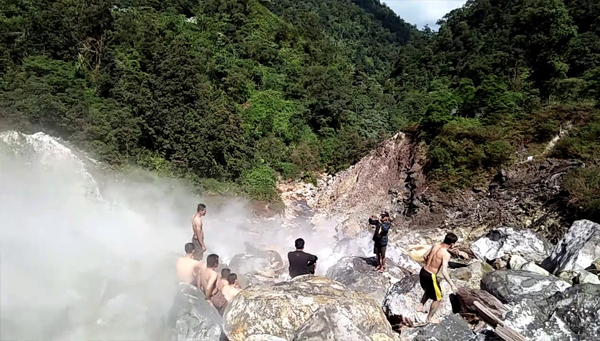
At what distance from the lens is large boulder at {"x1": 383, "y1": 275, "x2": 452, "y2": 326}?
25.0ft

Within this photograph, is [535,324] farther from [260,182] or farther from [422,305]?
[260,182]

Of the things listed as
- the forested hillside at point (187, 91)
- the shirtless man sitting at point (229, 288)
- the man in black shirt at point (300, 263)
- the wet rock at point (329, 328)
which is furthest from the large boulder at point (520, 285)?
the forested hillside at point (187, 91)

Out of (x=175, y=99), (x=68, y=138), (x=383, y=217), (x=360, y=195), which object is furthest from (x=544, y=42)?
(x=68, y=138)

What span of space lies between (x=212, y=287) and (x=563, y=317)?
16.1 ft

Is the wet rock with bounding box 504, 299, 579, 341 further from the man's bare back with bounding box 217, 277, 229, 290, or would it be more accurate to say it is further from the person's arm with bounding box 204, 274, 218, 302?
the person's arm with bounding box 204, 274, 218, 302

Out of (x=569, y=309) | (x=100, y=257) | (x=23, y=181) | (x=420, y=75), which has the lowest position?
(x=23, y=181)

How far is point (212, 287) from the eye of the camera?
7461 millimetres

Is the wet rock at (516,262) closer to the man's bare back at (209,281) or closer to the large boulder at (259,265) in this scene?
the large boulder at (259,265)

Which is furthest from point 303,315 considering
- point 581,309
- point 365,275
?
point 365,275

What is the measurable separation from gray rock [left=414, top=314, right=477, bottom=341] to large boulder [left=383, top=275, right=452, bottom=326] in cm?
97

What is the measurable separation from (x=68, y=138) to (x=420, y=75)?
42274mm

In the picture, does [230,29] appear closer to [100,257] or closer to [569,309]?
[100,257]

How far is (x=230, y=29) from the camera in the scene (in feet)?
123

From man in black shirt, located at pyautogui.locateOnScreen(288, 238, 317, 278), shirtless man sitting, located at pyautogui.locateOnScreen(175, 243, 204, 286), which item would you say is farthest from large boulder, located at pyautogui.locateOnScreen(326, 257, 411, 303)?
shirtless man sitting, located at pyautogui.locateOnScreen(175, 243, 204, 286)
